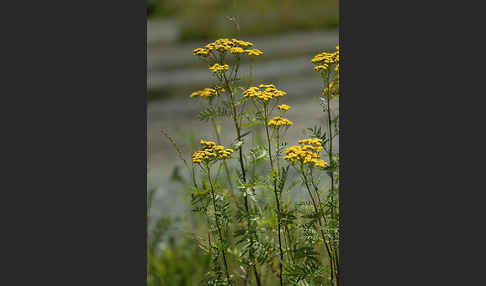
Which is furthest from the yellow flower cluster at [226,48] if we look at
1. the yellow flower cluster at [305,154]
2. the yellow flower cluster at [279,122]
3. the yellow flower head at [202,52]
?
the yellow flower cluster at [305,154]

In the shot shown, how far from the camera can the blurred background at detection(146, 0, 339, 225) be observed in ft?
6.43

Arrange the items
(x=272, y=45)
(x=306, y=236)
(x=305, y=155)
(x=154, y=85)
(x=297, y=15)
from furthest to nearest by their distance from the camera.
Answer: (x=154, y=85)
(x=272, y=45)
(x=297, y=15)
(x=306, y=236)
(x=305, y=155)

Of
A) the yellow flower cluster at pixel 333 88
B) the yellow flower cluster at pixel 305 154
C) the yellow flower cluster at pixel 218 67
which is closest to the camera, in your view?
the yellow flower cluster at pixel 305 154

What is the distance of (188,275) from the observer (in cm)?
245

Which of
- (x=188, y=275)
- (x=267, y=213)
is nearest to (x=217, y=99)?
(x=267, y=213)

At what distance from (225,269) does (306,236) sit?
0.31 metres

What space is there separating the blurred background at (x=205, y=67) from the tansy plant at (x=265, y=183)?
0.08 metres

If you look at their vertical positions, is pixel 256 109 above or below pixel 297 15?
below

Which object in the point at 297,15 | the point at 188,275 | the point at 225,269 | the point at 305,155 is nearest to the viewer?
the point at 305,155

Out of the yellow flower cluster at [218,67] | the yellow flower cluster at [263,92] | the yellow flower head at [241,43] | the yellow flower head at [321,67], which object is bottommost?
the yellow flower cluster at [263,92]

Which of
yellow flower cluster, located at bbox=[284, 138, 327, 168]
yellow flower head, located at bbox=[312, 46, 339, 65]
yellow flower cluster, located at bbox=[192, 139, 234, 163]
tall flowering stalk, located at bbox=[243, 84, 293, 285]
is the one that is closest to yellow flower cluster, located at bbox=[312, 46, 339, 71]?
yellow flower head, located at bbox=[312, 46, 339, 65]

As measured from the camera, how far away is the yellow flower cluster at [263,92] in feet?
5.39

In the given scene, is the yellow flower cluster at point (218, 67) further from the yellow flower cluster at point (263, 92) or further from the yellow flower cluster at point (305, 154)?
the yellow flower cluster at point (305, 154)

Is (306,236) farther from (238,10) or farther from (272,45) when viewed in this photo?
(272,45)
